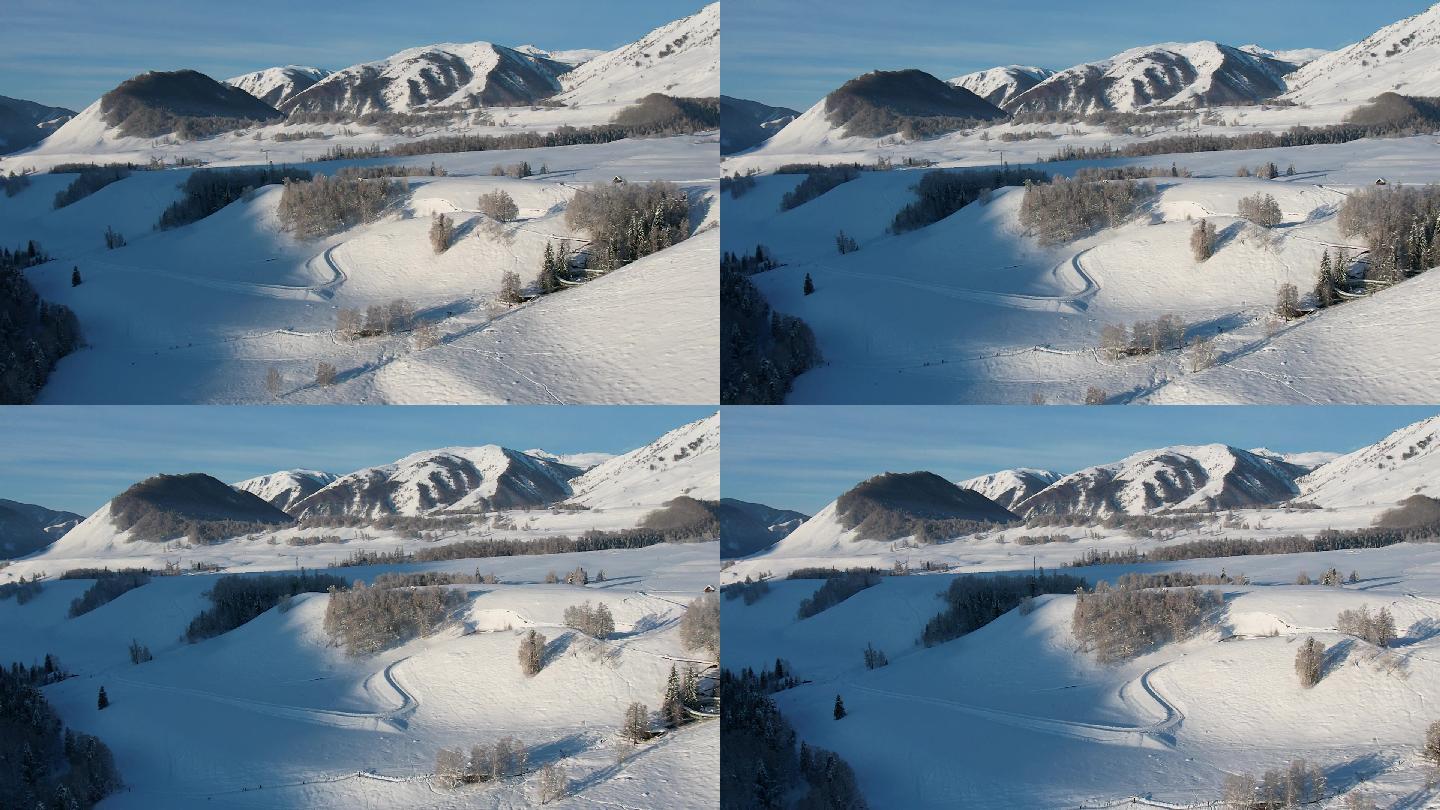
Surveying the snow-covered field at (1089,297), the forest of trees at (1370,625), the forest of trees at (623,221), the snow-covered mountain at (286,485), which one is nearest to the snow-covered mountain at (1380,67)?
the snow-covered field at (1089,297)

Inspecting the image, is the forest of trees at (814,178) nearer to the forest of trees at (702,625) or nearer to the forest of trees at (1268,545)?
the forest of trees at (702,625)

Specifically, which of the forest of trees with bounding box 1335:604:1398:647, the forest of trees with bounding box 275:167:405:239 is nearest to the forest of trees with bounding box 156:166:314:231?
the forest of trees with bounding box 275:167:405:239

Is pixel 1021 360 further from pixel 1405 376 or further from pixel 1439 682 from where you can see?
pixel 1439 682

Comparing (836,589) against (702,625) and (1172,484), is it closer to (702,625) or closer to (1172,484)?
(702,625)

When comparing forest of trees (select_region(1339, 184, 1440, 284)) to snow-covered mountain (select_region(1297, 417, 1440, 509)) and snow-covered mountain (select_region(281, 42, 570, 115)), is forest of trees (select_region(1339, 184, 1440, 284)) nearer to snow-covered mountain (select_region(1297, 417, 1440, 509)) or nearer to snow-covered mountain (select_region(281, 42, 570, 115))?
snow-covered mountain (select_region(1297, 417, 1440, 509))

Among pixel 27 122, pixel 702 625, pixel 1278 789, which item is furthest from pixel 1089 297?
pixel 27 122
